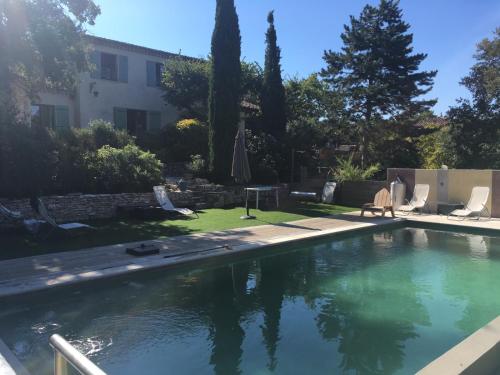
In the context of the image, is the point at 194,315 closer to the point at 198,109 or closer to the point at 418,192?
the point at 418,192

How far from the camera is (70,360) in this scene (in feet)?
7.11

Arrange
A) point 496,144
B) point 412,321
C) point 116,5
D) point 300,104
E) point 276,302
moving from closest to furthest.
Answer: point 412,321, point 276,302, point 116,5, point 496,144, point 300,104

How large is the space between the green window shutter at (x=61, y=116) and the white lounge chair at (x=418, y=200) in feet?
50.3

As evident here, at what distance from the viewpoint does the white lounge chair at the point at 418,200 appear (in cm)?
1459

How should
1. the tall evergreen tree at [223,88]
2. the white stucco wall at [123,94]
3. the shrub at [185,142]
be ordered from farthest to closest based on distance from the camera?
1. the white stucco wall at [123,94]
2. the shrub at [185,142]
3. the tall evergreen tree at [223,88]

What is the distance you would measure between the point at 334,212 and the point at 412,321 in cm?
884

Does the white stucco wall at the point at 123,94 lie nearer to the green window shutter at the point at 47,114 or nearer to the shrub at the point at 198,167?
the green window shutter at the point at 47,114

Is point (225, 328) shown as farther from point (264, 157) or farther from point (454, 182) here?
point (264, 157)

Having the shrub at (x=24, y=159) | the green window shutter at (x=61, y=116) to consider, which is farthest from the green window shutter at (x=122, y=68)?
the shrub at (x=24, y=159)

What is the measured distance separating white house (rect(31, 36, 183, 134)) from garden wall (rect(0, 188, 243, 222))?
9.24 metres

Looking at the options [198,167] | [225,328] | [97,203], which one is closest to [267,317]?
[225,328]

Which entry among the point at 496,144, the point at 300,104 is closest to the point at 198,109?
the point at 300,104

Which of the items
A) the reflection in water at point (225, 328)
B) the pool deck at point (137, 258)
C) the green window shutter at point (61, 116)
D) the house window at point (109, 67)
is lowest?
the reflection in water at point (225, 328)

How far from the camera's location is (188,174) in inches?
658
